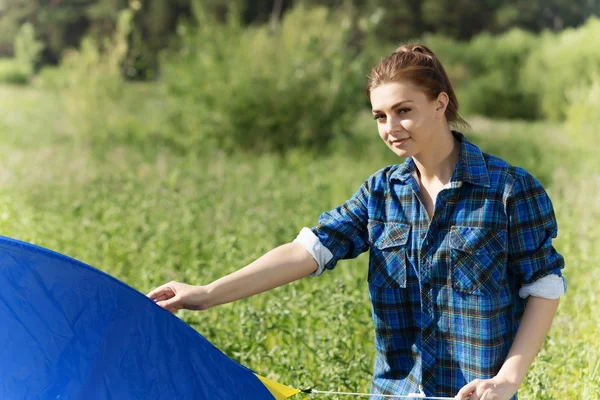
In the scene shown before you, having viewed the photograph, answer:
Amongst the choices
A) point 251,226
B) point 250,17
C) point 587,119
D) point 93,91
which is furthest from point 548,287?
point 250,17

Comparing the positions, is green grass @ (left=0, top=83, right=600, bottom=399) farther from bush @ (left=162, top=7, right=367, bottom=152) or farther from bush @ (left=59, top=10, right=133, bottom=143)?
bush @ (left=162, top=7, right=367, bottom=152)

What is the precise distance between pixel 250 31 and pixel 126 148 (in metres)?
2.72

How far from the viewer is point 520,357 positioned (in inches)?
79.8

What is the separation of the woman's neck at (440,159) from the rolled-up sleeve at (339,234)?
6.7 inches

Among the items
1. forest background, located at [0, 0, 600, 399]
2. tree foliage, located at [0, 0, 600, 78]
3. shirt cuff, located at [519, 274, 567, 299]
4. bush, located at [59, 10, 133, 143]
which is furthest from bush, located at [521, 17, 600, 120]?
shirt cuff, located at [519, 274, 567, 299]

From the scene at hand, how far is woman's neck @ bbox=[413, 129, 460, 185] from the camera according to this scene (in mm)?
2176

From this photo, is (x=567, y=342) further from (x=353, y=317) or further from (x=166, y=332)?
(x=166, y=332)

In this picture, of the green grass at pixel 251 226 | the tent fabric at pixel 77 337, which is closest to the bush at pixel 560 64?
the green grass at pixel 251 226

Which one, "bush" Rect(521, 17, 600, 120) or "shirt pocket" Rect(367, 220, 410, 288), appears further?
"bush" Rect(521, 17, 600, 120)

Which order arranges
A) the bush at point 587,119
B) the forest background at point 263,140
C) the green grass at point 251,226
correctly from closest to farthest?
1. the green grass at point 251,226
2. the forest background at point 263,140
3. the bush at point 587,119

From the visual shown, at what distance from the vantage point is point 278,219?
21.4ft

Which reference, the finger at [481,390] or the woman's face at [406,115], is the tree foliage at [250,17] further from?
the finger at [481,390]

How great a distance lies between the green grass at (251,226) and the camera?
3.45 metres

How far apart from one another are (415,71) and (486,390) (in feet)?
2.45
